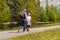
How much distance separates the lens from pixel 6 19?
40625 mm

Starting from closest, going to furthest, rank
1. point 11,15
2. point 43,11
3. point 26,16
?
point 26,16 < point 11,15 < point 43,11

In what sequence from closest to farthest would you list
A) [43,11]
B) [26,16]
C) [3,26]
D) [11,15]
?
[26,16] < [3,26] < [11,15] < [43,11]

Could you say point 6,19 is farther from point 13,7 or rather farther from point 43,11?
point 43,11

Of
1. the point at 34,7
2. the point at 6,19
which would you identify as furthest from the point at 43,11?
the point at 6,19

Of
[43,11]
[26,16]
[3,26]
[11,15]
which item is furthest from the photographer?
[43,11]

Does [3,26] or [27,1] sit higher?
[27,1]

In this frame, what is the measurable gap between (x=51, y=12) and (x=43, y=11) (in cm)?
433

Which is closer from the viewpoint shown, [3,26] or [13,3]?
[3,26]

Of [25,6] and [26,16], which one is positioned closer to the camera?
[26,16]

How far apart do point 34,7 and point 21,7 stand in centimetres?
289

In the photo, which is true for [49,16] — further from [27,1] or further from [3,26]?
[3,26]

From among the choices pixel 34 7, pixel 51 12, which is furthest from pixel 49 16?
pixel 34 7

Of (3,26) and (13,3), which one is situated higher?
(13,3)

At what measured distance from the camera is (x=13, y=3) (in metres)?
46.0
